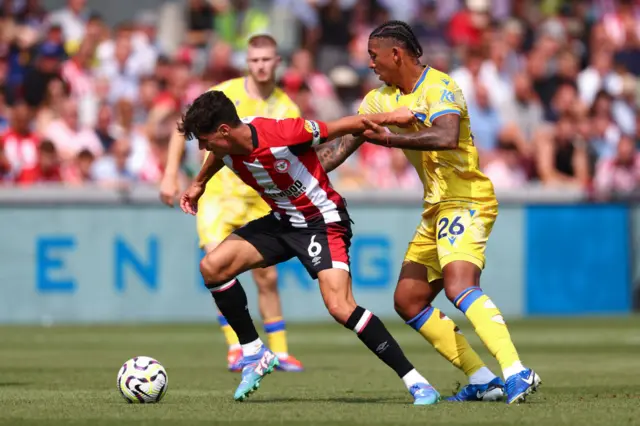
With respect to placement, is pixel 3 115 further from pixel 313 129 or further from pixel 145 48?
pixel 313 129

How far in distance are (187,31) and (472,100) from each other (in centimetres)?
500

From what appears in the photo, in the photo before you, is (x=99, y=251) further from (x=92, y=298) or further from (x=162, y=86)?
(x=162, y=86)

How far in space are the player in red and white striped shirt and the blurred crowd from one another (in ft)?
24.4

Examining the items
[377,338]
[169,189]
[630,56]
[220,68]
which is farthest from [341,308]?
[630,56]

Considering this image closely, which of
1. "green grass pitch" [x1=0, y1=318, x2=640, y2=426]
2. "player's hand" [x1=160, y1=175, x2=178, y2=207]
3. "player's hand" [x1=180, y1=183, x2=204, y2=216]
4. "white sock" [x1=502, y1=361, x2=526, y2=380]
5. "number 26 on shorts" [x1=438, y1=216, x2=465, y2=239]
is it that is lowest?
"green grass pitch" [x1=0, y1=318, x2=640, y2=426]

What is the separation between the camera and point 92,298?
16.7 meters

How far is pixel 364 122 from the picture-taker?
7.90m

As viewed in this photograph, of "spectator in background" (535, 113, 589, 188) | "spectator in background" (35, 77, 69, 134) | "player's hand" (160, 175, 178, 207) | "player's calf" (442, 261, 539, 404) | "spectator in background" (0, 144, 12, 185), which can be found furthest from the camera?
"spectator in background" (535, 113, 589, 188)

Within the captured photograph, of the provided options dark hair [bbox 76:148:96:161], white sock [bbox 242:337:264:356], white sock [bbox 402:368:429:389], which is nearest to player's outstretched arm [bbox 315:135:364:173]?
white sock [bbox 242:337:264:356]

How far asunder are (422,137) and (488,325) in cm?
118

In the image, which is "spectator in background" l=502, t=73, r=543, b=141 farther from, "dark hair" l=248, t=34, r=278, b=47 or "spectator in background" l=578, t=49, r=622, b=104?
"dark hair" l=248, t=34, r=278, b=47

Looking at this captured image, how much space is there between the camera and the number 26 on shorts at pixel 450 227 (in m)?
8.09

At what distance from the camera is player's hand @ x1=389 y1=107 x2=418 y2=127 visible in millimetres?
7914

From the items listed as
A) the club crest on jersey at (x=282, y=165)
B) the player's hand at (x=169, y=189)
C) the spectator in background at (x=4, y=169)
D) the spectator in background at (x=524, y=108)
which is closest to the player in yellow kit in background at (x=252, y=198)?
the player's hand at (x=169, y=189)
